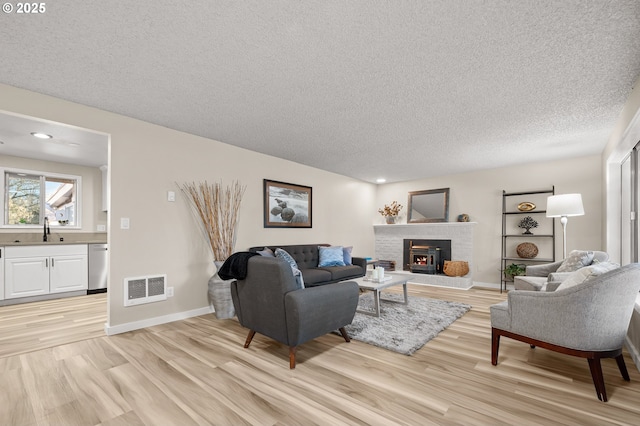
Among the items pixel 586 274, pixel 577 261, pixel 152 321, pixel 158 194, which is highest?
pixel 158 194

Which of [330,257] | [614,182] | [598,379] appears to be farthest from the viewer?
[330,257]

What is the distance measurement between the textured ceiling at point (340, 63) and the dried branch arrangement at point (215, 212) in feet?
2.48

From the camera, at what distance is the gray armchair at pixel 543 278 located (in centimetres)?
292

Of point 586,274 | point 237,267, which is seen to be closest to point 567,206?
point 586,274

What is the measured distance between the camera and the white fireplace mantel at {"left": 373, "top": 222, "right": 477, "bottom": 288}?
587 cm

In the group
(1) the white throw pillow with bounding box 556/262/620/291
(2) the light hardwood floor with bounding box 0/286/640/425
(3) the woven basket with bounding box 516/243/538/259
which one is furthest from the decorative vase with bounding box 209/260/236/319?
(3) the woven basket with bounding box 516/243/538/259

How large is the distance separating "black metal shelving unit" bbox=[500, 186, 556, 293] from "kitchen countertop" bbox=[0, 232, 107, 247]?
7187mm

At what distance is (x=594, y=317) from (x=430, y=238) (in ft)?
15.1

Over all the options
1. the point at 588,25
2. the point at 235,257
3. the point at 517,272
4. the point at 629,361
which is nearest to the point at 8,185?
the point at 235,257

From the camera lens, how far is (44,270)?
14.8 ft

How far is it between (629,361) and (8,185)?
807 centimetres

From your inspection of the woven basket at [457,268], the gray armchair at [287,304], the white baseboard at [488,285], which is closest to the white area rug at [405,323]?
the gray armchair at [287,304]

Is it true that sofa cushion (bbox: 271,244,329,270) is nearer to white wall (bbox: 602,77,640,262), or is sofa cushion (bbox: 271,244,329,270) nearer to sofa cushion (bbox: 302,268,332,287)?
sofa cushion (bbox: 302,268,332,287)

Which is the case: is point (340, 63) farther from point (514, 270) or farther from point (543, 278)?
point (514, 270)
